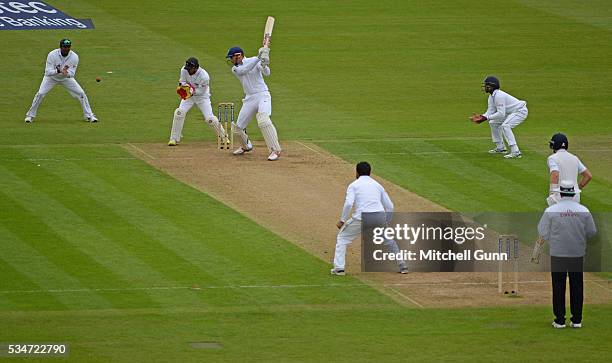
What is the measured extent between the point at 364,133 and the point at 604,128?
5966 millimetres

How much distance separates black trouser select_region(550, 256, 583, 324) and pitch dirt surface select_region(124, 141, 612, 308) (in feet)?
5.16

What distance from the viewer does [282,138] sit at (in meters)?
32.6

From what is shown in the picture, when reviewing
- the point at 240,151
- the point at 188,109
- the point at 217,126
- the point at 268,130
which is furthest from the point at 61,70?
the point at 268,130

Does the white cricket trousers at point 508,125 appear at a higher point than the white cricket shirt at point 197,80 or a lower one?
lower

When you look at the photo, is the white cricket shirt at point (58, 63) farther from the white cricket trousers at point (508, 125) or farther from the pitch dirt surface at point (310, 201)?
the white cricket trousers at point (508, 125)

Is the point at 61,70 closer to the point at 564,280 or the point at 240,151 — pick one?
the point at 240,151

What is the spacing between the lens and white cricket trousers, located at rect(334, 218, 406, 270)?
69.6 ft

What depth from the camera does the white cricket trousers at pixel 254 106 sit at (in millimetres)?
29469

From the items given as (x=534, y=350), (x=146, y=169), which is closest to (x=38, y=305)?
(x=534, y=350)

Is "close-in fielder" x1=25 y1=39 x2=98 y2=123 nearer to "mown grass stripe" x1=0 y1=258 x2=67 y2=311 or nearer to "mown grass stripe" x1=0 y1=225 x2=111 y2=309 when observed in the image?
"mown grass stripe" x1=0 y1=225 x2=111 y2=309

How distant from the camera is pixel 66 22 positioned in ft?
154

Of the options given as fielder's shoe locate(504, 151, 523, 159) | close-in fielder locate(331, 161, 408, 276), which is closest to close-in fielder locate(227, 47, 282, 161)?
fielder's shoe locate(504, 151, 523, 159)

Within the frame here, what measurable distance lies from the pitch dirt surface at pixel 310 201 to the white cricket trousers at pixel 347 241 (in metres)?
0.34

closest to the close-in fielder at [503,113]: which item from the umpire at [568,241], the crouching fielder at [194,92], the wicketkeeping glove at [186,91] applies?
the crouching fielder at [194,92]
